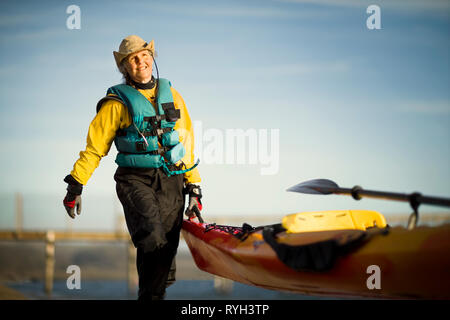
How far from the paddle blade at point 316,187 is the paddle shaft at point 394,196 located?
0.16 ft

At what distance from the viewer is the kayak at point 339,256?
296cm

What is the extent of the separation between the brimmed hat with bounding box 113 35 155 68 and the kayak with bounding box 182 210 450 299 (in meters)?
1.38

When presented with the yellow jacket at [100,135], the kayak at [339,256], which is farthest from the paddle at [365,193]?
the yellow jacket at [100,135]

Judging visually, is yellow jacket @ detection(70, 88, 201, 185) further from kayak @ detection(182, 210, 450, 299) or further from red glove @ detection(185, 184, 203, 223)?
kayak @ detection(182, 210, 450, 299)

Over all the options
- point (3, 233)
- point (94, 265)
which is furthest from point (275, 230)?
point (94, 265)

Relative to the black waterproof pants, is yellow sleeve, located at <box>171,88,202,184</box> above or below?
above

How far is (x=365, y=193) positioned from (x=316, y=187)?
47 centimetres

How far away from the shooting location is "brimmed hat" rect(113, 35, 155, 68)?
3.82 metres

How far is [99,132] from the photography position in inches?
149

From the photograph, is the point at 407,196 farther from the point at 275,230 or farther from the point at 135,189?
the point at 135,189

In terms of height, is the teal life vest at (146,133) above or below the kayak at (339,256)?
above

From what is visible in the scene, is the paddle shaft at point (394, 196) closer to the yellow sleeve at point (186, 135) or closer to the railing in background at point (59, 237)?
the yellow sleeve at point (186, 135)

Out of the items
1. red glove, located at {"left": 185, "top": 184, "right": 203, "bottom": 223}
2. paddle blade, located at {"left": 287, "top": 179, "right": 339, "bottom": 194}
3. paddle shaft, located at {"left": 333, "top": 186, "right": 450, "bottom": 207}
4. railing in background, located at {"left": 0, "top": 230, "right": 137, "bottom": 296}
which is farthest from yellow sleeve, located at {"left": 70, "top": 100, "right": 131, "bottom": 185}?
railing in background, located at {"left": 0, "top": 230, "right": 137, "bottom": 296}
